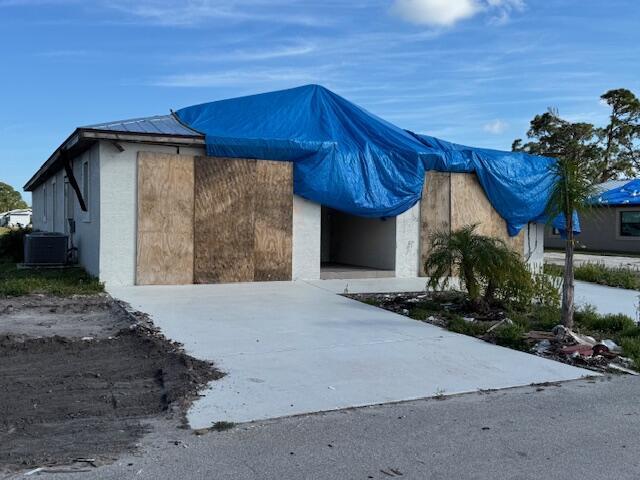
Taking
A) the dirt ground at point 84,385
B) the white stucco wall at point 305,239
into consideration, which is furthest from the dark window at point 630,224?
the dirt ground at point 84,385

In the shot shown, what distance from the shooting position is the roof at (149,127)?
12070 mm

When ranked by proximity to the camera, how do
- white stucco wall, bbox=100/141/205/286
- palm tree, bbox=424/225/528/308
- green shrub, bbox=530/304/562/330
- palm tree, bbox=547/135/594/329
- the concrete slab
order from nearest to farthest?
palm tree, bbox=547/135/594/329 → green shrub, bbox=530/304/562/330 → palm tree, bbox=424/225/528/308 → the concrete slab → white stucco wall, bbox=100/141/205/286

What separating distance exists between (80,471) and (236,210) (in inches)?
368

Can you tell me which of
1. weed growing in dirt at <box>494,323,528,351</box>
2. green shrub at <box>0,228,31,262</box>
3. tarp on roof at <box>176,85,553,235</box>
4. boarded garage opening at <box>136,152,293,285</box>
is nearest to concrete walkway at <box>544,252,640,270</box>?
tarp on roof at <box>176,85,553,235</box>

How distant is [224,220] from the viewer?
1283 centimetres

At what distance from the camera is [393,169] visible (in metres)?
14.4

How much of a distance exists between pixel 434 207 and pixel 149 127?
698 cm

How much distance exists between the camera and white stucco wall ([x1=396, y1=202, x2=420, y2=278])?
48.6 feet

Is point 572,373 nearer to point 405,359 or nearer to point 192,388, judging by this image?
point 405,359

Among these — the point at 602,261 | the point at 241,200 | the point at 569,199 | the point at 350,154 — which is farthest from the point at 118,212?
the point at 602,261

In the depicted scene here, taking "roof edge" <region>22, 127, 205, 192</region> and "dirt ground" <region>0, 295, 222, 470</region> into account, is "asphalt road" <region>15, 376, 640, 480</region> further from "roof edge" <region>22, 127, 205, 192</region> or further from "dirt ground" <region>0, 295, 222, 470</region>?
"roof edge" <region>22, 127, 205, 192</region>

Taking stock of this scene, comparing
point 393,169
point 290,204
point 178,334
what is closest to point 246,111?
point 290,204

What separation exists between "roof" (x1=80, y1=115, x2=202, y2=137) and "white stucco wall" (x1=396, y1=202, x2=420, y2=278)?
531 cm

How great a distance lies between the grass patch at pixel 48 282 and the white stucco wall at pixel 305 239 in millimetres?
4252
